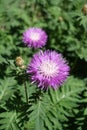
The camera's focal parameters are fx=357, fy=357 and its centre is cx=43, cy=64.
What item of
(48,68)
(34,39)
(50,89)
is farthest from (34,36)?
(48,68)

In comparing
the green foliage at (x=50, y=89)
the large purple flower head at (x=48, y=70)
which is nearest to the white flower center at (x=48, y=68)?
the large purple flower head at (x=48, y=70)

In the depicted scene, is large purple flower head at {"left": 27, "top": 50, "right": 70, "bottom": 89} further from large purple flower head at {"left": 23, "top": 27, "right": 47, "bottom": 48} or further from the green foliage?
large purple flower head at {"left": 23, "top": 27, "right": 47, "bottom": 48}

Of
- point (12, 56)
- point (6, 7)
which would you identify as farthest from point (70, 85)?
point (6, 7)

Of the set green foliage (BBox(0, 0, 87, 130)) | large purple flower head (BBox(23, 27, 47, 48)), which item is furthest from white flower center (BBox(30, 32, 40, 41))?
green foliage (BBox(0, 0, 87, 130))

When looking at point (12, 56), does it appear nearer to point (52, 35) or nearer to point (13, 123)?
point (52, 35)

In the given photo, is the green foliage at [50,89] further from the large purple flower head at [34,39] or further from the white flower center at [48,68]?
the large purple flower head at [34,39]

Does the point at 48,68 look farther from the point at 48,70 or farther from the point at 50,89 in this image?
the point at 50,89
